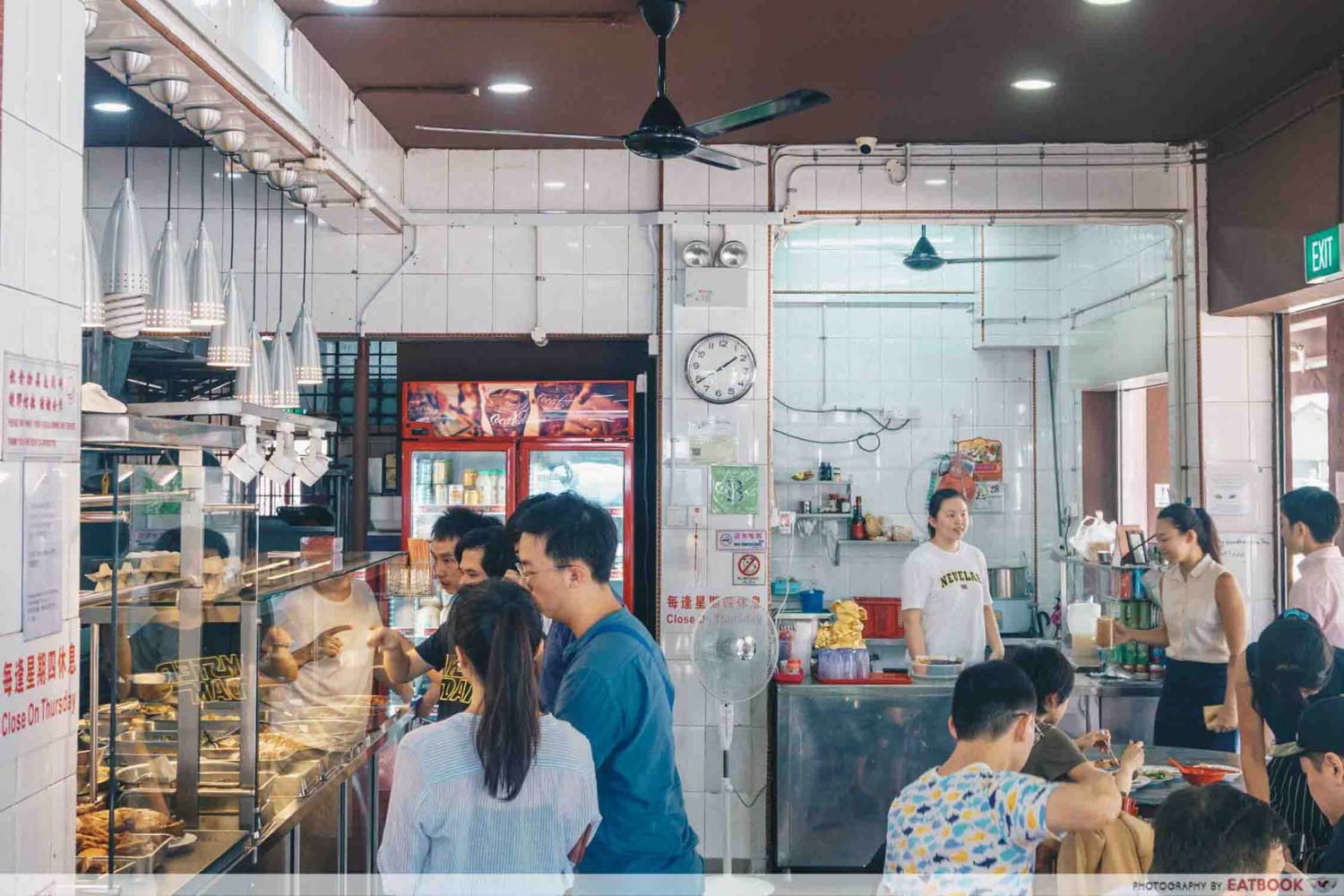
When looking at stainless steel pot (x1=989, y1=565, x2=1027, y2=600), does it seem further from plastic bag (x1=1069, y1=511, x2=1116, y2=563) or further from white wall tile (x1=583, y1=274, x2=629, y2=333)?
white wall tile (x1=583, y1=274, x2=629, y2=333)

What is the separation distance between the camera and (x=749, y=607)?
562cm

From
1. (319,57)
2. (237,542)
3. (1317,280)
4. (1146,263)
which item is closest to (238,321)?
(319,57)

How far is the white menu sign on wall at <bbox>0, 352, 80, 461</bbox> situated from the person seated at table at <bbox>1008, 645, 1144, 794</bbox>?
2.43 metres

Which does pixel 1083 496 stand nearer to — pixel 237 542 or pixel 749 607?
pixel 749 607

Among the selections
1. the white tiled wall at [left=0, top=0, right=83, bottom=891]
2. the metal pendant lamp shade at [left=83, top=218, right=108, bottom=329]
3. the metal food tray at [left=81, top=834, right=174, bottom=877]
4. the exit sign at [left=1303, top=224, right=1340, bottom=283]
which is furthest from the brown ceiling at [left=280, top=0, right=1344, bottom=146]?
the metal food tray at [left=81, top=834, right=174, bottom=877]

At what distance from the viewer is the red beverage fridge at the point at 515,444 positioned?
684 centimetres

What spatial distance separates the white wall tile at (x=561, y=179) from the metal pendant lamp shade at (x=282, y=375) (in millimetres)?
1774

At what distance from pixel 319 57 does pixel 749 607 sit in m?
3.11

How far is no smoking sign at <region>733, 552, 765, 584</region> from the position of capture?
259 inches

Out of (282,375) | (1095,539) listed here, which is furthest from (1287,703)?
(282,375)

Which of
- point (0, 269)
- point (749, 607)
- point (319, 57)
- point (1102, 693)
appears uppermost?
point (319, 57)

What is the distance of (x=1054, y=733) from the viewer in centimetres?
339

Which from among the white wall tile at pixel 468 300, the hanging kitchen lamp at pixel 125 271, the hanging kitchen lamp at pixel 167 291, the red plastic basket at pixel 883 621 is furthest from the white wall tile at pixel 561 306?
the red plastic basket at pixel 883 621

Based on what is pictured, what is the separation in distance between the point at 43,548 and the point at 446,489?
4.21 metres
